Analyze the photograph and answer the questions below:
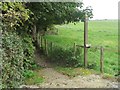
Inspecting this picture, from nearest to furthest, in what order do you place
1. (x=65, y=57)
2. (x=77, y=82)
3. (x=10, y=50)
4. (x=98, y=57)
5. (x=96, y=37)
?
(x=10, y=50) → (x=77, y=82) → (x=65, y=57) → (x=98, y=57) → (x=96, y=37)

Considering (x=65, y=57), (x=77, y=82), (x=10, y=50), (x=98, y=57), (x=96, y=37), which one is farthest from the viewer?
(x=96, y=37)

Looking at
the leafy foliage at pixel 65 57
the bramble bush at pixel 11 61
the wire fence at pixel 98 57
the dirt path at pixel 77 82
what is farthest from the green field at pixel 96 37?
the bramble bush at pixel 11 61

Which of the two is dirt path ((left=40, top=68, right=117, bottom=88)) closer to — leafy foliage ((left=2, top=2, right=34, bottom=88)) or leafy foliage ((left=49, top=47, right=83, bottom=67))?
leafy foliage ((left=2, top=2, right=34, bottom=88))

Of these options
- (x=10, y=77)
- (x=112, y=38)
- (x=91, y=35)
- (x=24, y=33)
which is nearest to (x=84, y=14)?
(x=24, y=33)

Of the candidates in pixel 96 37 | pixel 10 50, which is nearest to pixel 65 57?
pixel 10 50

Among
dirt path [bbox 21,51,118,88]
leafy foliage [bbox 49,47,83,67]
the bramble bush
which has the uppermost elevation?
the bramble bush

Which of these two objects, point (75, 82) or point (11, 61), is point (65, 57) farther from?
point (11, 61)

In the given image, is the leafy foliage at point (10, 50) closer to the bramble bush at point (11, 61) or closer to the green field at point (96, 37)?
the bramble bush at point (11, 61)

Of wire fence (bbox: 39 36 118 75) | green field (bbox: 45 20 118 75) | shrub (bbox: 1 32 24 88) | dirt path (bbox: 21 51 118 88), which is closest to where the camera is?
shrub (bbox: 1 32 24 88)


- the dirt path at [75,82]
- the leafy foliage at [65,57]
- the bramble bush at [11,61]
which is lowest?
the dirt path at [75,82]

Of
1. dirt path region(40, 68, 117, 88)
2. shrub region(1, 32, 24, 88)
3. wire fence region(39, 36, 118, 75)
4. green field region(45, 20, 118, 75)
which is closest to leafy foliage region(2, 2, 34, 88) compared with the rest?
shrub region(1, 32, 24, 88)

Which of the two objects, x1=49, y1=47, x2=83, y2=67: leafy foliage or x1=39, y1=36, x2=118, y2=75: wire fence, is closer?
x1=39, y1=36, x2=118, y2=75: wire fence

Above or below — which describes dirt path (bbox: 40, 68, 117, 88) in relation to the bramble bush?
below

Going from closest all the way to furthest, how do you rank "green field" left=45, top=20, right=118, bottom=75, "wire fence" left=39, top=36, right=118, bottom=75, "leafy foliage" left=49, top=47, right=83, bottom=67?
"wire fence" left=39, top=36, right=118, bottom=75, "leafy foliage" left=49, top=47, right=83, bottom=67, "green field" left=45, top=20, right=118, bottom=75
